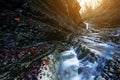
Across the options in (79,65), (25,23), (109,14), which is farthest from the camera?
(109,14)

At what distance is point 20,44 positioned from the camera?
1212 centimetres

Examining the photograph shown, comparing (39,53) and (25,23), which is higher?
(25,23)

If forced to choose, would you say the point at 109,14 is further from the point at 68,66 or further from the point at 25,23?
the point at 68,66

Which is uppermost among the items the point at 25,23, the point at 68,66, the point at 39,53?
the point at 25,23

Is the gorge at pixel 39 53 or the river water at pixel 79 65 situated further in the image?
the river water at pixel 79 65

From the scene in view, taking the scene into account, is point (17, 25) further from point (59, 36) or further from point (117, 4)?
point (117, 4)

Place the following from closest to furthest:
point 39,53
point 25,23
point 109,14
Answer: point 39,53 < point 25,23 < point 109,14

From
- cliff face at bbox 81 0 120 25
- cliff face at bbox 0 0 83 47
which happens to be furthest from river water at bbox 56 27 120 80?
cliff face at bbox 81 0 120 25

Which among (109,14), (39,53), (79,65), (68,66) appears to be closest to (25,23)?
(39,53)

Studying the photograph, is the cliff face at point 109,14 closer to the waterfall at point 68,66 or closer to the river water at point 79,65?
the river water at point 79,65

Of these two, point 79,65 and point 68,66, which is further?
point 79,65

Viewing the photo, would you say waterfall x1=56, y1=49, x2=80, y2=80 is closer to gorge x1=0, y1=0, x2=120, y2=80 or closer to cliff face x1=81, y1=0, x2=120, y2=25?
gorge x1=0, y1=0, x2=120, y2=80

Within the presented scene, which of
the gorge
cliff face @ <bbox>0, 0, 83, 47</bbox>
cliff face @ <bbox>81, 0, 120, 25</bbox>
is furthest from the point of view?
cliff face @ <bbox>81, 0, 120, 25</bbox>

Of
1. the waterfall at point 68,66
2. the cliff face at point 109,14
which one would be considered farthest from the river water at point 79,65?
the cliff face at point 109,14
